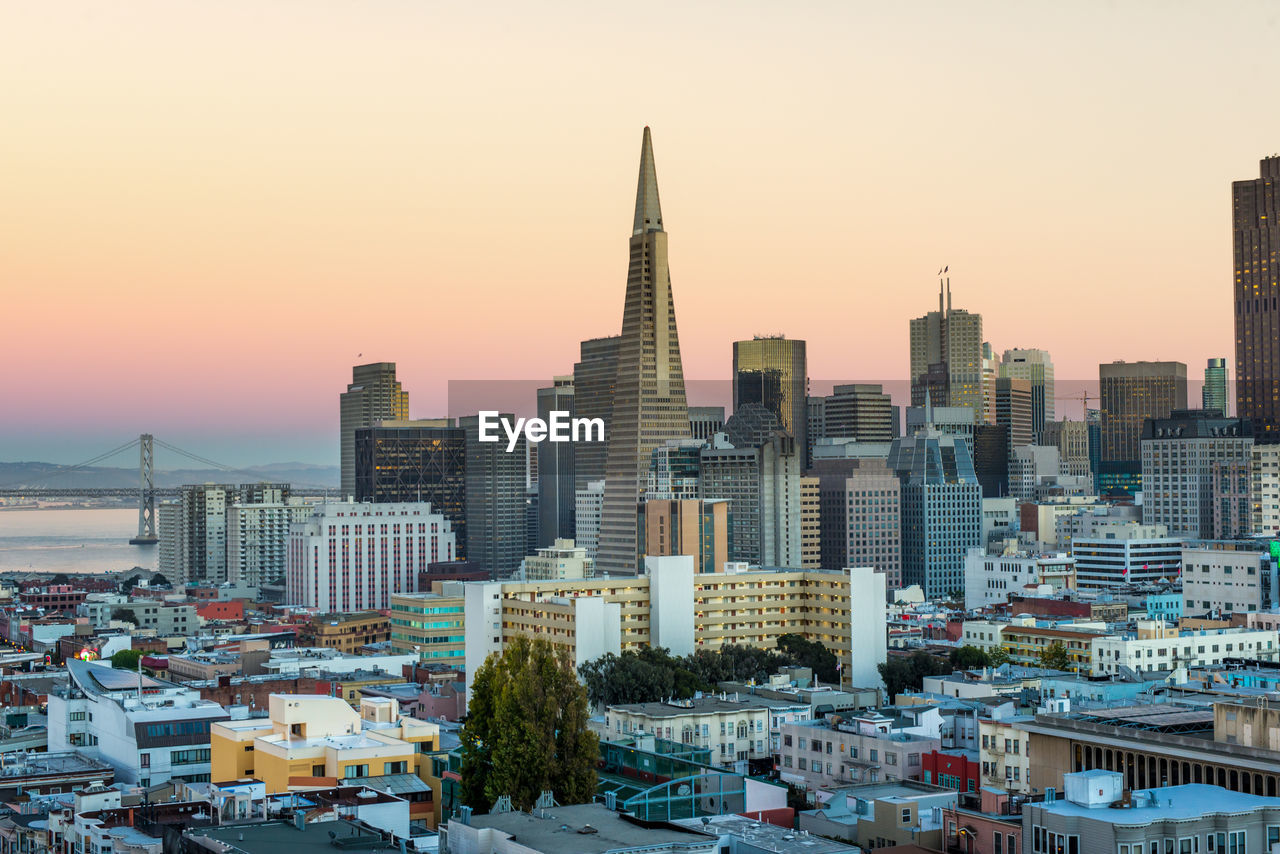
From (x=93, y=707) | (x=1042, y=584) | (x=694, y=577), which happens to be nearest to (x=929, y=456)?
(x=1042, y=584)

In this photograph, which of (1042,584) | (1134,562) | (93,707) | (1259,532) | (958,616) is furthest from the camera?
(1259,532)

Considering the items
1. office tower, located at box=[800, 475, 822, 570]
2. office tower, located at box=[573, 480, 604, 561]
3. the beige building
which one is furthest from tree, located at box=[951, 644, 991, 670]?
office tower, located at box=[573, 480, 604, 561]

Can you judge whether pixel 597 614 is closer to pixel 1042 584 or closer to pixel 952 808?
pixel 952 808

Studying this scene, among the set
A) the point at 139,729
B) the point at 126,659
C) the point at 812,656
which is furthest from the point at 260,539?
the point at 139,729

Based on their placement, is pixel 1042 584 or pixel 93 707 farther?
pixel 1042 584

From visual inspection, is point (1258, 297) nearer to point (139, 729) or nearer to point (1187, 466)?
point (1187, 466)

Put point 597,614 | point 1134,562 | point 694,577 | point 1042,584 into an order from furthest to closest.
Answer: point 1134,562 → point 1042,584 → point 694,577 → point 597,614
